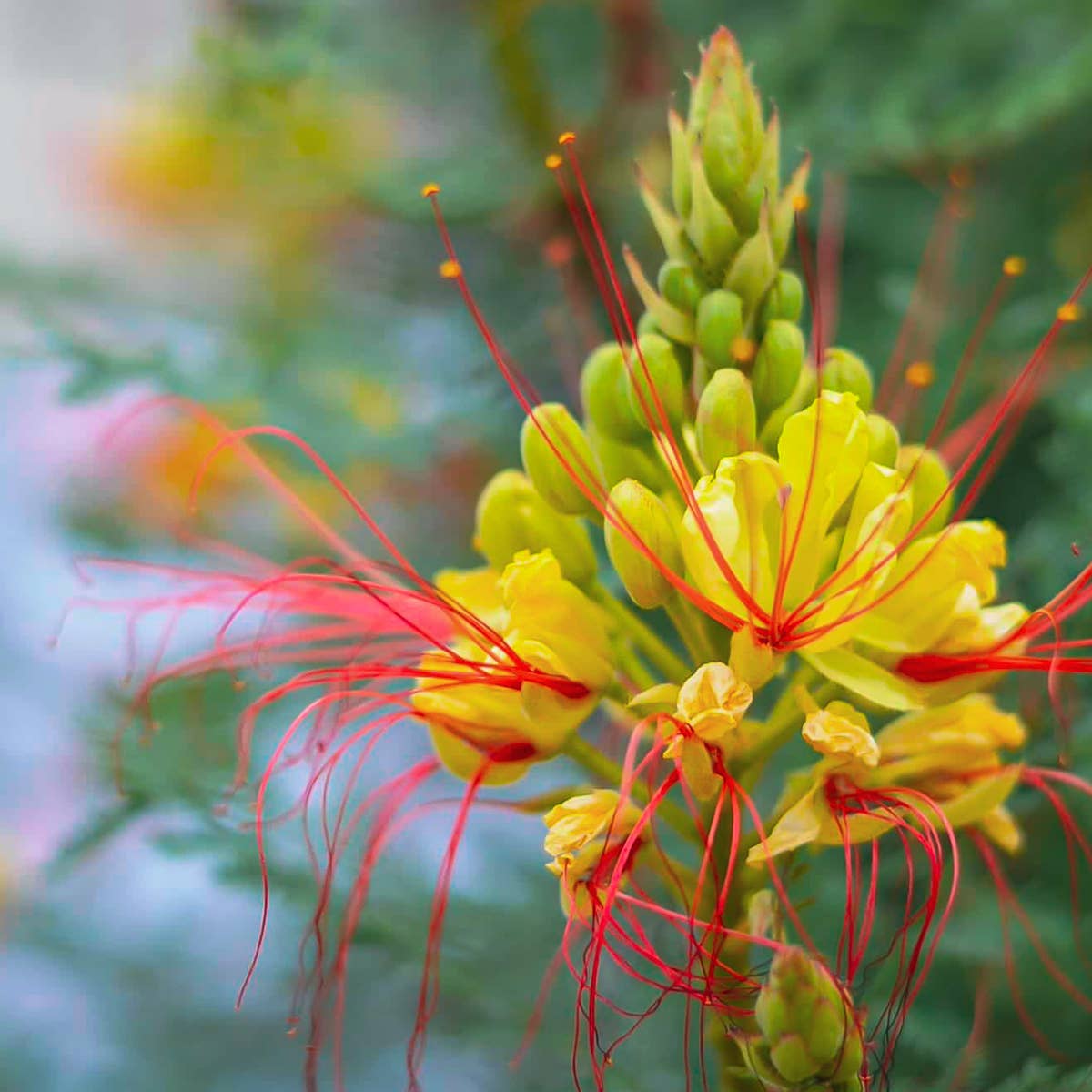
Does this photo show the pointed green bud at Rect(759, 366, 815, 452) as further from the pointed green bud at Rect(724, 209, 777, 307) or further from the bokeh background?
the bokeh background

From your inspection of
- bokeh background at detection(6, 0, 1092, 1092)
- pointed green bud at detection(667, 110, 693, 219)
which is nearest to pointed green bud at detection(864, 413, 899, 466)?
pointed green bud at detection(667, 110, 693, 219)

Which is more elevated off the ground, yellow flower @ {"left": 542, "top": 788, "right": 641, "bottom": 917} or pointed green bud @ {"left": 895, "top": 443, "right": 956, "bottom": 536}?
pointed green bud @ {"left": 895, "top": 443, "right": 956, "bottom": 536}

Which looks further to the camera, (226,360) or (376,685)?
(226,360)

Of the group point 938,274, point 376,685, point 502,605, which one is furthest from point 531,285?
point 502,605

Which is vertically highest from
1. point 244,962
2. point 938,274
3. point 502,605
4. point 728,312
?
point 938,274

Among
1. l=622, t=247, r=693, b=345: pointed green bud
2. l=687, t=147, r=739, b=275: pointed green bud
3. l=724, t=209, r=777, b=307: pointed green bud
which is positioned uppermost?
l=687, t=147, r=739, b=275: pointed green bud

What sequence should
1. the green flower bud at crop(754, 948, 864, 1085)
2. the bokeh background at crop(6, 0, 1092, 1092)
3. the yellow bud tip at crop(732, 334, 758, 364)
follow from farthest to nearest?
1. the bokeh background at crop(6, 0, 1092, 1092)
2. the yellow bud tip at crop(732, 334, 758, 364)
3. the green flower bud at crop(754, 948, 864, 1085)

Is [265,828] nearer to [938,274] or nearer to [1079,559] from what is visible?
[1079,559]
